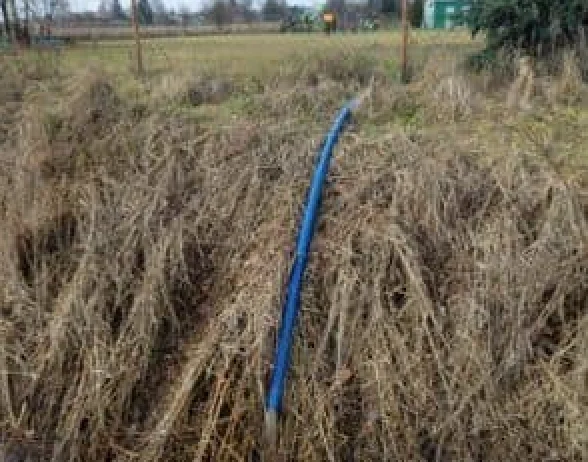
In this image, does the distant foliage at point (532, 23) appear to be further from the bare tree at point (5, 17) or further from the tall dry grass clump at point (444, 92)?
the bare tree at point (5, 17)

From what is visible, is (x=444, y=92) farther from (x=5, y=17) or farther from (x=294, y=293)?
(x=5, y=17)

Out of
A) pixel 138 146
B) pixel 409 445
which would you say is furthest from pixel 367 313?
pixel 138 146

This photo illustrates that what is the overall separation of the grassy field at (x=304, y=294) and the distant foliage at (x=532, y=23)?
200 centimetres

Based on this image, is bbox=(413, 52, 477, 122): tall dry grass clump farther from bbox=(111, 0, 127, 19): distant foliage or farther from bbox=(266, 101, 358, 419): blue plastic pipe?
bbox=(111, 0, 127, 19): distant foliage

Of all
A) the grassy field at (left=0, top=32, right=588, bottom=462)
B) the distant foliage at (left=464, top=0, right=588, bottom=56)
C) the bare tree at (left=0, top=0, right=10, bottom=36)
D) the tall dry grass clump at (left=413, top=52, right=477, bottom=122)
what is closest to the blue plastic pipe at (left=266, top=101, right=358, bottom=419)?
the grassy field at (left=0, top=32, right=588, bottom=462)

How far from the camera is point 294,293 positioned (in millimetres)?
3787

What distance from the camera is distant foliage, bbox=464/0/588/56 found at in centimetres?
670

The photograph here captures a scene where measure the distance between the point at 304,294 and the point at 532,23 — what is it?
14.4 ft

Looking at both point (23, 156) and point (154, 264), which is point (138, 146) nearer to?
point (23, 156)

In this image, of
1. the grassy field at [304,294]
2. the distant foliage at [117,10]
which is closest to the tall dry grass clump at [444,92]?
the grassy field at [304,294]

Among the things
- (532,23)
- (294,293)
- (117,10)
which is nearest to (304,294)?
(294,293)

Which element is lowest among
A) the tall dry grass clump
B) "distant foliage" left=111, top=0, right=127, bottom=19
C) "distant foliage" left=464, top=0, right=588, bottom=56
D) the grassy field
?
the grassy field

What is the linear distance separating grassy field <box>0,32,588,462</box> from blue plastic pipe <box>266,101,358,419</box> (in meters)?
0.06

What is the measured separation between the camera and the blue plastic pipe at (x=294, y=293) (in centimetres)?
364
